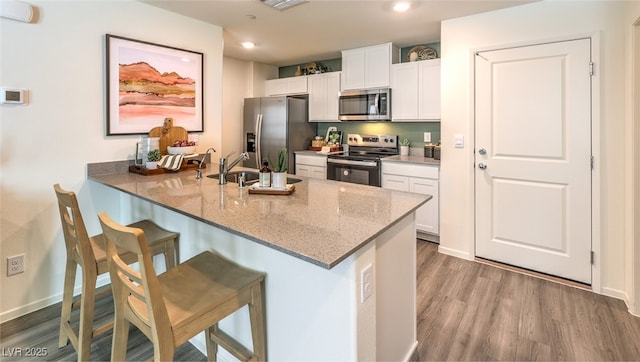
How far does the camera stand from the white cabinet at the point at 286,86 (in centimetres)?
501

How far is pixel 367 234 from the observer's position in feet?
4.00

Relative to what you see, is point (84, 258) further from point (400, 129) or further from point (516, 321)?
point (400, 129)

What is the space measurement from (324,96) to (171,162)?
8.74ft

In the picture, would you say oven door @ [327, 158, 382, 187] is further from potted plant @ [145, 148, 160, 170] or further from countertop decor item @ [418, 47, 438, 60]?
potted plant @ [145, 148, 160, 170]

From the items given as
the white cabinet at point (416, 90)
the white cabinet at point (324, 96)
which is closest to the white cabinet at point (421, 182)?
the white cabinet at point (416, 90)

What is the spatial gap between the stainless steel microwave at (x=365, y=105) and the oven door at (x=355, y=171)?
633 millimetres

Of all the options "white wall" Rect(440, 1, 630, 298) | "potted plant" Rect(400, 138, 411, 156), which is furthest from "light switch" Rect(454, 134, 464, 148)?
"potted plant" Rect(400, 138, 411, 156)

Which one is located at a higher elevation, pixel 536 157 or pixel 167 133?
pixel 167 133

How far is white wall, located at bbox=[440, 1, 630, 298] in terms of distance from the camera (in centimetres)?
246

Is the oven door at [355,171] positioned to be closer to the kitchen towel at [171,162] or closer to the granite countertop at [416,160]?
the granite countertop at [416,160]

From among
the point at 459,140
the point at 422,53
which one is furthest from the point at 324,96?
the point at 459,140

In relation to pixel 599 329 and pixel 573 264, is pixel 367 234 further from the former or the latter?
pixel 573 264

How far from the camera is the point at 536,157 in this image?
9.36ft

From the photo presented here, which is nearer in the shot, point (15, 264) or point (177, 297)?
point (177, 297)
